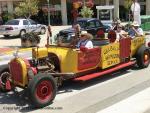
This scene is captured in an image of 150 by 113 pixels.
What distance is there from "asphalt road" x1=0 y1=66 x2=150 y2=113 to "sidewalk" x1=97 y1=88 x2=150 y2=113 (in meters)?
0.17

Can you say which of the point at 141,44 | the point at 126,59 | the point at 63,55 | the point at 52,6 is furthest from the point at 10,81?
the point at 52,6

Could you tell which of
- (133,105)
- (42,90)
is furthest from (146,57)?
(42,90)

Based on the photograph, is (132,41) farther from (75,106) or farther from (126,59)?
(75,106)

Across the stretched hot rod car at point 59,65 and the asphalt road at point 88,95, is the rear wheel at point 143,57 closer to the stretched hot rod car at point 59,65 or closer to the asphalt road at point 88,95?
the stretched hot rod car at point 59,65

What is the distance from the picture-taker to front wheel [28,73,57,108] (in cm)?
749

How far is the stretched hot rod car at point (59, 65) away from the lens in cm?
779

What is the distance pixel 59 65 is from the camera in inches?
349

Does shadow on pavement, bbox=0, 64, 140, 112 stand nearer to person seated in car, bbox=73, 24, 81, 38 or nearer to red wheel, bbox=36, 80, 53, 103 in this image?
red wheel, bbox=36, 80, 53, 103

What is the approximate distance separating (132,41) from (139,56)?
53 cm

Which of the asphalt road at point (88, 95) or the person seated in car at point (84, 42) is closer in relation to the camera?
the asphalt road at point (88, 95)

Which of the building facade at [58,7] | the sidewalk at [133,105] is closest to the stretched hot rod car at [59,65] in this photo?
the sidewalk at [133,105]

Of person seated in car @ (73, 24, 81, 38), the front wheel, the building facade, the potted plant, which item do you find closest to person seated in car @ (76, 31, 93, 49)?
person seated in car @ (73, 24, 81, 38)

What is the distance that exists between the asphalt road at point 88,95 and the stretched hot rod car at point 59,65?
27 cm

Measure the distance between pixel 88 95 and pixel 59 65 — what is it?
3.39 ft
